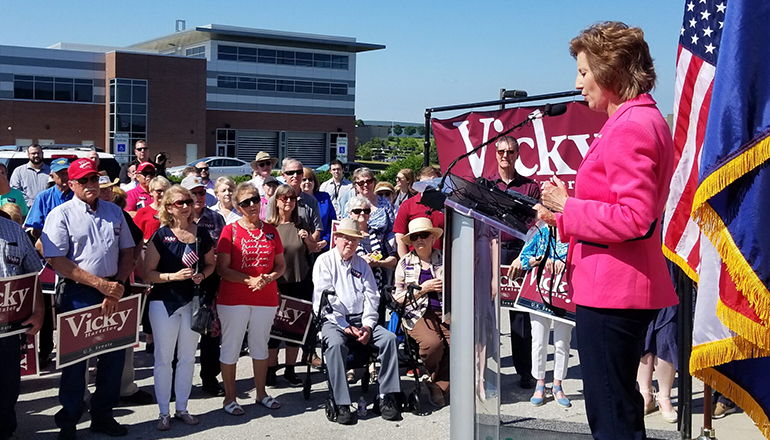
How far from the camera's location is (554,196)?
10.1ft

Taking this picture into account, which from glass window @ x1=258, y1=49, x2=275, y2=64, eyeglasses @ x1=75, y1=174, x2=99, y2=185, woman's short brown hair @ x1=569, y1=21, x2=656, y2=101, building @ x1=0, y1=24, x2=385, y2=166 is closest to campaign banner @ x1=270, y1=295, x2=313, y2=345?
eyeglasses @ x1=75, y1=174, x2=99, y2=185

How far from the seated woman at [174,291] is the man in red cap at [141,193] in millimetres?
2675

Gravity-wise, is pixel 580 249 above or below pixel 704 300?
above

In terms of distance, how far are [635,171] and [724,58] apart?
1.86 ft

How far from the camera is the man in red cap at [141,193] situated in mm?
9363

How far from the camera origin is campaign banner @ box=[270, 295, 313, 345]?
7.16 m

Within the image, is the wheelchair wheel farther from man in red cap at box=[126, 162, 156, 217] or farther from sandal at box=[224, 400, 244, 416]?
man in red cap at box=[126, 162, 156, 217]

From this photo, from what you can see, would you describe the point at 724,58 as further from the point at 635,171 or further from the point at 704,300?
the point at 704,300

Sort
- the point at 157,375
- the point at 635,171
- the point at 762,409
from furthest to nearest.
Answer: the point at 157,375 < the point at 762,409 < the point at 635,171

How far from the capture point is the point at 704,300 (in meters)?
3.10

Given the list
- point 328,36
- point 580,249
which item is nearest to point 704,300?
point 580,249

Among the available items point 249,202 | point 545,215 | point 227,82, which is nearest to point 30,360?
point 249,202

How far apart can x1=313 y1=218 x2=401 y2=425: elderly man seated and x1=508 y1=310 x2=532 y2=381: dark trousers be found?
4.45ft

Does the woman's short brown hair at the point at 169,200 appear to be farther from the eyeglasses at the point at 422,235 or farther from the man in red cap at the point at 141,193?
the man in red cap at the point at 141,193
